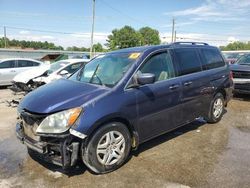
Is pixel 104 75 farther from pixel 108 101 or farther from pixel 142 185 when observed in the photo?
pixel 142 185

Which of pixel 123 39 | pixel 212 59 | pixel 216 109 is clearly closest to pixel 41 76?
pixel 212 59

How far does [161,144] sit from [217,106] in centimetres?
206

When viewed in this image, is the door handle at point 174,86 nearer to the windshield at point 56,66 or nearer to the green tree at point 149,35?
the windshield at point 56,66

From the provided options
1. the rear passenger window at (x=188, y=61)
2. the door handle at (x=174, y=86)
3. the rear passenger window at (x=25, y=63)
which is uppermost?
the rear passenger window at (x=188, y=61)

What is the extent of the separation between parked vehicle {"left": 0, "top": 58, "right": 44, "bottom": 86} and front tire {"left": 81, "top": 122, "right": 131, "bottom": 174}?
1117cm

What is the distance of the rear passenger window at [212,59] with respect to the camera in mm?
6176

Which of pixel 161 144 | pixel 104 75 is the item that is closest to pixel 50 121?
pixel 104 75

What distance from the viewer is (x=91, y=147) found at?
3824mm

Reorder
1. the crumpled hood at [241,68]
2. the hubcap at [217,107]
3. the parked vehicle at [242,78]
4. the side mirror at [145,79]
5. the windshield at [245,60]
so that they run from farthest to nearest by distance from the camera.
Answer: the windshield at [245,60], the crumpled hood at [241,68], the parked vehicle at [242,78], the hubcap at [217,107], the side mirror at [145,79]

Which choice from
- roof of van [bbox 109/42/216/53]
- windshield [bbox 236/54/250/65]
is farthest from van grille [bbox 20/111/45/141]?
windshield [bbox 236/54/250/65]

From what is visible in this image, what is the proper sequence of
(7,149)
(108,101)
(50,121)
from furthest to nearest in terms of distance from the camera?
(7,149), (108,101), (50,121)

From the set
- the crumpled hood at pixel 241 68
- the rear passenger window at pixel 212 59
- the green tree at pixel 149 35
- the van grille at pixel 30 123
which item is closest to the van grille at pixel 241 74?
the crumpled hood at pixel 241 68

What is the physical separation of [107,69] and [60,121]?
1.53 metres

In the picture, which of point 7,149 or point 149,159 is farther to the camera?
point 7,149
